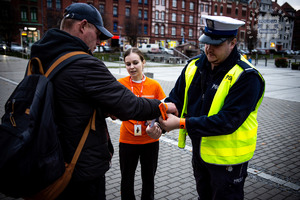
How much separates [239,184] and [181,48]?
125 ft

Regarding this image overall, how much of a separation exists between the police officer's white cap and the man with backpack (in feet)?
2.84

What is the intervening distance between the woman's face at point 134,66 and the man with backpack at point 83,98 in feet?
4.26

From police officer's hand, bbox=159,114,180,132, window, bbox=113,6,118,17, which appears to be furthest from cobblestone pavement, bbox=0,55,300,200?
window, bbox=113,6,118,17

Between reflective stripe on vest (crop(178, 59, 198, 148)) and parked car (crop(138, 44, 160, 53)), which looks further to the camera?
parked car (crop(138, 44, 160, 53))

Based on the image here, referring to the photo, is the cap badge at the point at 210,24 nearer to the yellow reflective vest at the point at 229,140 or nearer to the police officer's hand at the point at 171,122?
the yellow reflective vest at the point at 229,140

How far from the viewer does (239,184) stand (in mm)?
2217

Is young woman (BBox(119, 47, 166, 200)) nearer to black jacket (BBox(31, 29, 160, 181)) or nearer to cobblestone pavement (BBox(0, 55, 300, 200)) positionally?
cobblestone pavement (BBox(0, 55, 300, 200))

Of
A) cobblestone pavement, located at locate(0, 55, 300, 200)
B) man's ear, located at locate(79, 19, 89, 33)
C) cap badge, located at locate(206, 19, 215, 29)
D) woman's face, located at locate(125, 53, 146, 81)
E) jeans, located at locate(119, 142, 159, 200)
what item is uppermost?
cap badge, located at locate(206, 19, 215, 29)

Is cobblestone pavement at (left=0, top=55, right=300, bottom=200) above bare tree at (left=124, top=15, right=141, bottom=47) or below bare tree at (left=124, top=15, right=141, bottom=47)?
below

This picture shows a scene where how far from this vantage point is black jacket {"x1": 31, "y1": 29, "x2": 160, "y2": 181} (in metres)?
1.70

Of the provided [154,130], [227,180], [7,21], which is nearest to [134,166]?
[154,130]

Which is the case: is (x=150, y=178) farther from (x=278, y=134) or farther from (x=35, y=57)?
(x=278, y=134)

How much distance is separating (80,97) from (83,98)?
25 mm

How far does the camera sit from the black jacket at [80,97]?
66.8 inches
